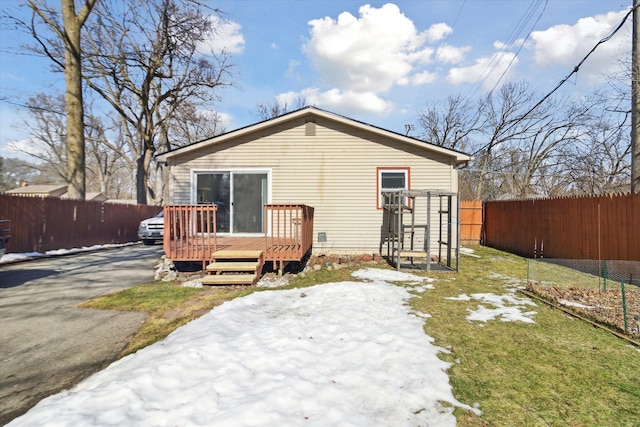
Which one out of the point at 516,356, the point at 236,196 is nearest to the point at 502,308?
the point at 516,356

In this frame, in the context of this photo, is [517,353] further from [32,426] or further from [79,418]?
[32,426]

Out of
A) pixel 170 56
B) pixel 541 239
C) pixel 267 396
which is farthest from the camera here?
pixel 170 56

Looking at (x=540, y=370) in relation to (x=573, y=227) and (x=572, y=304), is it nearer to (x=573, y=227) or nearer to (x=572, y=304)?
(x=572, y=304)

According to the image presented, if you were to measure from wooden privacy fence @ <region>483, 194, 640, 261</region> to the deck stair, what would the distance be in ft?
27.5

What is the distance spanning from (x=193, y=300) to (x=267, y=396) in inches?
125

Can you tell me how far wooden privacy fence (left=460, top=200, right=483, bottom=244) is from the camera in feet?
46.5

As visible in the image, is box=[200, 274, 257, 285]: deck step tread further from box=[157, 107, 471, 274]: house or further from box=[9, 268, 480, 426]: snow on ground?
box=[157, 107, 471, 274]: house

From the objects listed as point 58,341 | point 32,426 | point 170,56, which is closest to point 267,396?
point 32,426

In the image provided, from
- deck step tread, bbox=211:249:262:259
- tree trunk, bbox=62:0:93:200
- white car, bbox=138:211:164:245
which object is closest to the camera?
deck step tread, bbox=211:249:262:259

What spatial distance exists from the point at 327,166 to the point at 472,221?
9105 millimetres

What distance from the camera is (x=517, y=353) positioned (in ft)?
10.4

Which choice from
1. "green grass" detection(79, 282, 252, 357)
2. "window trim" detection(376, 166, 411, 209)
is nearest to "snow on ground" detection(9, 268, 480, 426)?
"green grass" detection(79, 282, 252, 357)

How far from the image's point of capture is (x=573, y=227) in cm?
855

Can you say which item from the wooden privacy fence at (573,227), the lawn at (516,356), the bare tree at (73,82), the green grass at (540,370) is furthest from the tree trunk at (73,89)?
the wooden privacy fence at (573,227)
